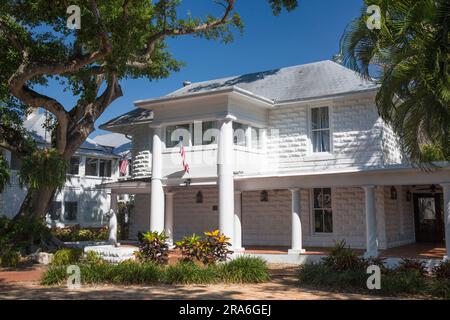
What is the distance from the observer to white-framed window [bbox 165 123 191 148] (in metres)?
18.7

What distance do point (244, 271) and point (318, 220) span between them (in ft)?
25.3

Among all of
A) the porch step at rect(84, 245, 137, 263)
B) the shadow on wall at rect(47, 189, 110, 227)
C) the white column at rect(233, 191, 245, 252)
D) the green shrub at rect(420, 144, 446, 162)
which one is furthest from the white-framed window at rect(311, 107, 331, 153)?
the shadow on wall at rect(47, 189, 110, 227)

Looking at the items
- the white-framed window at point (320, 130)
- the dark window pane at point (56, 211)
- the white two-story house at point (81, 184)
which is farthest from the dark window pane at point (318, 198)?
the dark window pane at point (56, 211)

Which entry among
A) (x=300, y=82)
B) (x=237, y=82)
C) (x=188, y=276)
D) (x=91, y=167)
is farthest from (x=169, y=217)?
(x=91, y=167)

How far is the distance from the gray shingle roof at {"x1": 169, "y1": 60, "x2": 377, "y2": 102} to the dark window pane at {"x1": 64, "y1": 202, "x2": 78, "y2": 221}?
49.3 feet

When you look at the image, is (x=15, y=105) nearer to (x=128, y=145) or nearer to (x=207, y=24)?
(x=207, y=24)

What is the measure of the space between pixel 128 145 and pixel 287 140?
76.3 ft

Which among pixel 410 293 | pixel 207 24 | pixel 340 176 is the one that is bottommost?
pixel 410 293

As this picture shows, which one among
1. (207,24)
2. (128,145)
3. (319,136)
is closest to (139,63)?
(207,24)

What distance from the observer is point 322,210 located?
747 inches

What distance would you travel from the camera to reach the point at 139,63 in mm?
19875

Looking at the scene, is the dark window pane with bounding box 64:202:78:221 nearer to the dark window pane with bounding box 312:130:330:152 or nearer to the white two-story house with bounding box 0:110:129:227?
the white two-story house with bounding box 0:110:129:227

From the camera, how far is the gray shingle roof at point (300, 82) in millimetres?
18312

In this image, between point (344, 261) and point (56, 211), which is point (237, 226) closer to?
point (344, 261)
